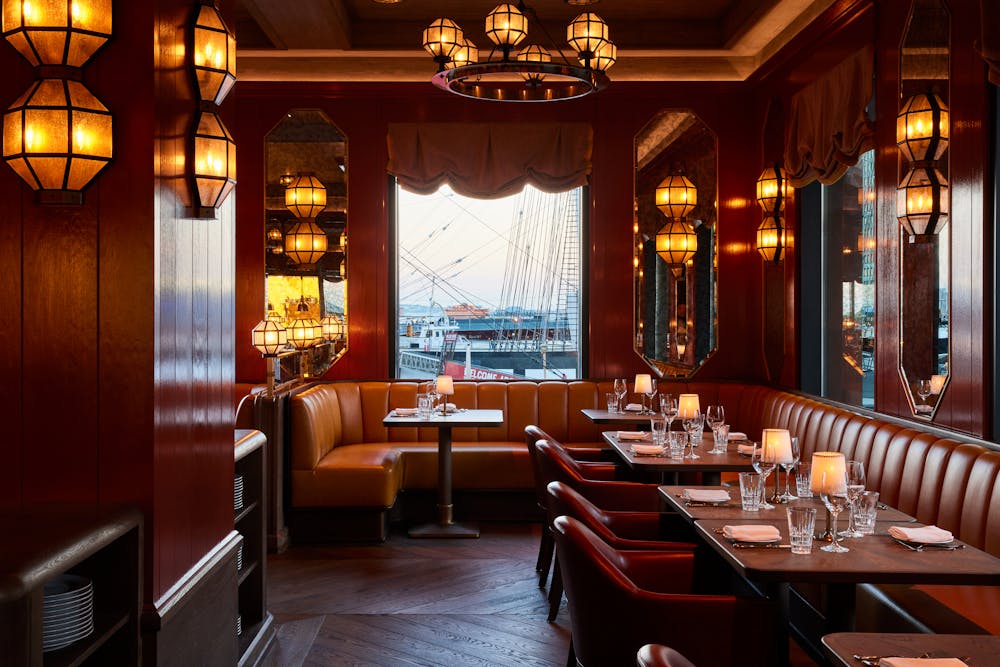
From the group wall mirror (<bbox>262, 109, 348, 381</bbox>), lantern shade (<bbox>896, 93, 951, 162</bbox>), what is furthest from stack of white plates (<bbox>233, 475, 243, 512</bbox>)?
wall mirror (<bbox>262, 109, 348, 381</bbox>)

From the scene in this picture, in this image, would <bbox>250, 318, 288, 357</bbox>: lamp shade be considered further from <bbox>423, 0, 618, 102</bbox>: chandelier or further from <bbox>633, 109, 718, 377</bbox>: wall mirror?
<bbox>633, 109, 718, 377</bbox>: wall mirror

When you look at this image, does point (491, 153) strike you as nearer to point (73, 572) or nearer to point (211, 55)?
point (211, 55)

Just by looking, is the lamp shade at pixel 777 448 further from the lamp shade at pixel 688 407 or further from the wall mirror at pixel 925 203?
the lamp shade at pixel 688 407

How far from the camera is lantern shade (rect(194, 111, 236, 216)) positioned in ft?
8.88

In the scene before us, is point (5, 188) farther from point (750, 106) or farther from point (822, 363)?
point (750, 106)

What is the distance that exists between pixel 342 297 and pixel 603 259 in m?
2.17

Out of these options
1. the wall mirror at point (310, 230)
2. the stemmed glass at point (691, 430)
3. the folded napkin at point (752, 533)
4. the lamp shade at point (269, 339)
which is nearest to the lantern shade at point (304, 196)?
the wall mirror at point (310, 230)

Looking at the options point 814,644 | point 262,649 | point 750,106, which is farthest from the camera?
point 750,106

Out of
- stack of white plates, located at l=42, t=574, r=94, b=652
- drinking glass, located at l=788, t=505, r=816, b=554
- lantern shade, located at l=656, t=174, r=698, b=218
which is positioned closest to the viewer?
stack of white plates, located at l=42, t=574, r=94, b=652

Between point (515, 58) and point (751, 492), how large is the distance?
2.50 metres

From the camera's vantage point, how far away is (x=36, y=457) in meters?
2.42

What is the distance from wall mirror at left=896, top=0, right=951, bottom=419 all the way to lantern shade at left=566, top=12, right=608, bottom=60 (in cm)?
160

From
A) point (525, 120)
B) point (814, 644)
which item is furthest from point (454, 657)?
point (525, 120)

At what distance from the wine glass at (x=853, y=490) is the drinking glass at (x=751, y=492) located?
1.30 feet
